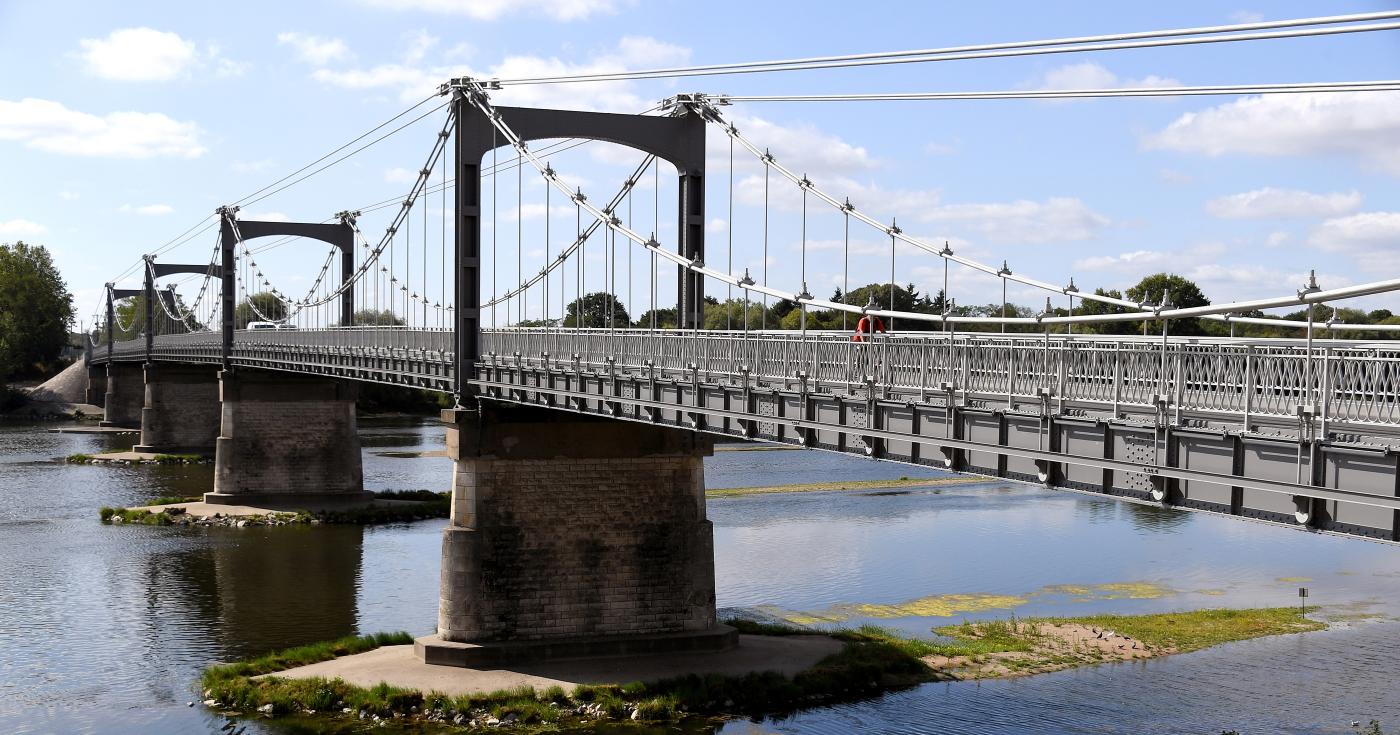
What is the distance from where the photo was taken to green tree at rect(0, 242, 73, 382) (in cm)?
11986

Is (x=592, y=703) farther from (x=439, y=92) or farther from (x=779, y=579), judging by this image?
(x=439, y=92)

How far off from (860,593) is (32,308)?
110235 millimetres

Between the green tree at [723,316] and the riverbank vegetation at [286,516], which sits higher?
the green tree at [723,316]

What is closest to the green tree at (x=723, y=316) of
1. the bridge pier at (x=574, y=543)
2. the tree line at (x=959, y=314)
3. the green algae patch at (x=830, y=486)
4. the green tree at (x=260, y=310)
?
the tree line at (x=959, y=314)

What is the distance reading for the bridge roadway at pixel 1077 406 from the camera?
1252cm

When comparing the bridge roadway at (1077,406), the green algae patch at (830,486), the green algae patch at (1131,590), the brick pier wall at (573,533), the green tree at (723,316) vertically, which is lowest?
the green algae patch at (1131,590)

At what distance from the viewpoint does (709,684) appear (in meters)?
23.8

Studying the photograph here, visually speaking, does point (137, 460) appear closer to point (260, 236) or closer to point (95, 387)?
point (260, 236)

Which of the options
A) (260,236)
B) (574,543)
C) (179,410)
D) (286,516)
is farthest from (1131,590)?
(179,410)

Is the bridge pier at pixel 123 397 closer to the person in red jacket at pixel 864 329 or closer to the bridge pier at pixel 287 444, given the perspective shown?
the bridge pier at pixel 287 444

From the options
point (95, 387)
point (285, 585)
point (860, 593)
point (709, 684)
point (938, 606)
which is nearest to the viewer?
point (709, 684)

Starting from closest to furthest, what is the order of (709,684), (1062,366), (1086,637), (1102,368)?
1. (1102,368)
2. (1062,366)
3. (709,684)
4. (1086,637)

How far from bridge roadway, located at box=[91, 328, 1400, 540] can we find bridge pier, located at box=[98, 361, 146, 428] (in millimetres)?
78864

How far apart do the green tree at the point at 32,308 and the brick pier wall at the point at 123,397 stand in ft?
79.6
